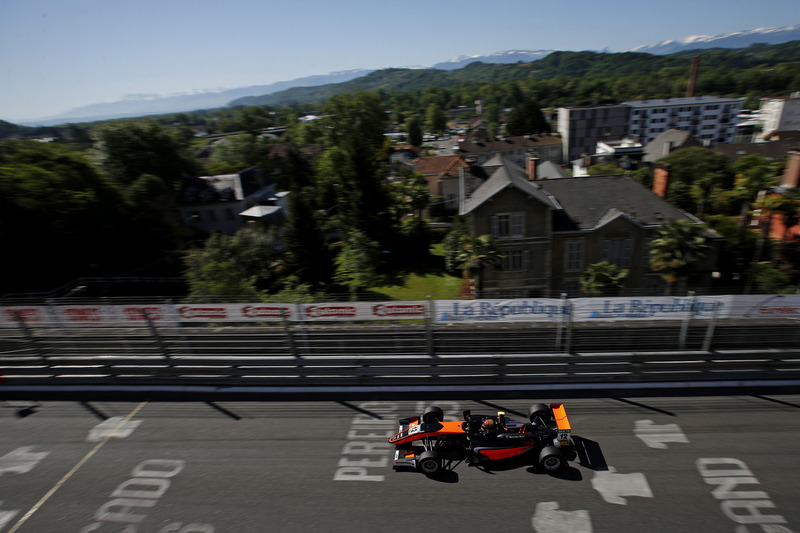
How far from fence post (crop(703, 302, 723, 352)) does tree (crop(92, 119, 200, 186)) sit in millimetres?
49242

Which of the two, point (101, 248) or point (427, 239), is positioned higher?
point (101, 248)

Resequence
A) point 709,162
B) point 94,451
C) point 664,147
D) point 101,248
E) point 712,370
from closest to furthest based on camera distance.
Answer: point 94,451, point 712,370, point 101,248, point 709,162, point 664,147

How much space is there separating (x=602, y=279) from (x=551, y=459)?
17.3 m

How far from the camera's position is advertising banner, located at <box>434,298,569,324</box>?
32.2 ft

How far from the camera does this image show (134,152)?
41.8 meters

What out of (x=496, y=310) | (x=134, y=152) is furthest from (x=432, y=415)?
(x=134, y=152)

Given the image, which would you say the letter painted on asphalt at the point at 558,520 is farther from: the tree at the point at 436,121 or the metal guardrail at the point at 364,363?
the tree at the point at 436,121

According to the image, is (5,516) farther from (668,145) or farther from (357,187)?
(668,145)

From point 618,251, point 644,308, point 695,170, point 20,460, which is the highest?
point 644,308

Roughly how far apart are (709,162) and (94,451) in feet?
189

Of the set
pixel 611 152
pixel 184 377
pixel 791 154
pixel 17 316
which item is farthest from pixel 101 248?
pixel 611 152

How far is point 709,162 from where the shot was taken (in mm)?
43812

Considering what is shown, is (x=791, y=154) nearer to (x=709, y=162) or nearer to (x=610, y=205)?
(x=610, y=205)

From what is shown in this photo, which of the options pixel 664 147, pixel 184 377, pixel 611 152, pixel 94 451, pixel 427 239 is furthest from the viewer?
pixel 611 152
